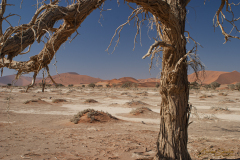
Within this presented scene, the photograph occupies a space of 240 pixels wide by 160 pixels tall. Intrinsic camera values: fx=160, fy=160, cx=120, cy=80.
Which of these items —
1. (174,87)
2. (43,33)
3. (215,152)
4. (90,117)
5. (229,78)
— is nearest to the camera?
(43,33)

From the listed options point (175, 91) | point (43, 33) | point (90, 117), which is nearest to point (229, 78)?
point (90, 117)

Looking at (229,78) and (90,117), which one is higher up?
(229,78)

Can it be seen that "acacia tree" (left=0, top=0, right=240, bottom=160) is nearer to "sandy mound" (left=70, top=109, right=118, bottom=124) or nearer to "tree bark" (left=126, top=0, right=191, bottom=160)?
"tree bark" (left=126, top=0, right=191, bottom=160)

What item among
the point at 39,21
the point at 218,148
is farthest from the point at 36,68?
the point at 218,148

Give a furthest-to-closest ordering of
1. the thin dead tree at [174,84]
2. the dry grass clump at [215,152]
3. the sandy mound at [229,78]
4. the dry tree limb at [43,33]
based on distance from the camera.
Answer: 1. the sandy mound at [229,78]
2. the dry grass clump at [215,152]
3. the thin dead tree at [174,84]
4. the dry tree limb at [43,33]

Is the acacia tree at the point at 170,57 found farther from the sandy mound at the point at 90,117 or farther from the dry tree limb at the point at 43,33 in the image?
the sandy mound at the point at 90,117

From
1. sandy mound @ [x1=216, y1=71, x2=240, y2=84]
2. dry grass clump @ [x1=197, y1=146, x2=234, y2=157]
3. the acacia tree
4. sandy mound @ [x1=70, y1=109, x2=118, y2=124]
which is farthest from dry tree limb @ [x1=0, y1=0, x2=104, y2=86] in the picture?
sandy mound @ [x1=216, y1=71, x2=240, y2=84]

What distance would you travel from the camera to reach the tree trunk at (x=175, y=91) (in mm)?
3094

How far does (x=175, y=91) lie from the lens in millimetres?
3121

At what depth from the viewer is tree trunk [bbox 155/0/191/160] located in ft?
10.2

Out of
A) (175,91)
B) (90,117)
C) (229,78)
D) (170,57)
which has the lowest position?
(90,117)

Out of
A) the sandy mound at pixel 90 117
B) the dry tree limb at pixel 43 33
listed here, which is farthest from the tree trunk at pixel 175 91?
the sandy mound at pixel 90 117

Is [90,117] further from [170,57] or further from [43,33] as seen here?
[43,33]

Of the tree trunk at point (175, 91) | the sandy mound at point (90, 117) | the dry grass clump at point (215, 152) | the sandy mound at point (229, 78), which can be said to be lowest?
the sandy mound at point (90, 117)
